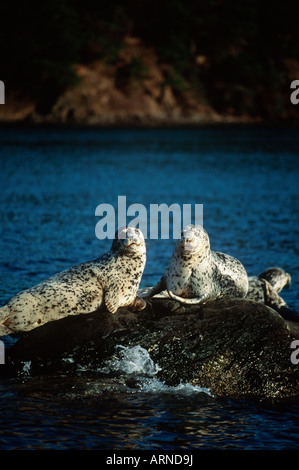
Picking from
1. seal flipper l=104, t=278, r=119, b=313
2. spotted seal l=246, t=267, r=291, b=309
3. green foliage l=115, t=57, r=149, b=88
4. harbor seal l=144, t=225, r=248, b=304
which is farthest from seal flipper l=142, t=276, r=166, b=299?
green foliage l=115, t=57, r=149, b=88

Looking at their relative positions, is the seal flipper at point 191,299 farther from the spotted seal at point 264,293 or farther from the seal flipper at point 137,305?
the spotted seal at point 264,293

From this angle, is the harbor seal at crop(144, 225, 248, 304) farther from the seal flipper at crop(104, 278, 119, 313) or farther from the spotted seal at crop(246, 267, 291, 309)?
the spotted seal at crop(246, 267, 291, 309)

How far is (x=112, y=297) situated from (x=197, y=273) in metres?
1.33

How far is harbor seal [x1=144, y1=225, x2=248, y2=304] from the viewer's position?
1107cm

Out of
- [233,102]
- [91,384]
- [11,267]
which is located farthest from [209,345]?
[233,102]

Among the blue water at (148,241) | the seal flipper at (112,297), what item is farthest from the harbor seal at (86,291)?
the blue water at (148,241)

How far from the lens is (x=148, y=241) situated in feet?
70.2

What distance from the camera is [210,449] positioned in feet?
27.5

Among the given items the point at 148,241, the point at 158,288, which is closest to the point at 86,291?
the point at 158,288

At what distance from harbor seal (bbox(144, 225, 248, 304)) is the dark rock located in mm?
646

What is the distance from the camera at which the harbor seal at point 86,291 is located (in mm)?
10594

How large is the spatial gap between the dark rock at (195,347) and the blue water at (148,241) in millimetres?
346

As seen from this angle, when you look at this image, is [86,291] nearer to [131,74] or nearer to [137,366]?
[137,366]
